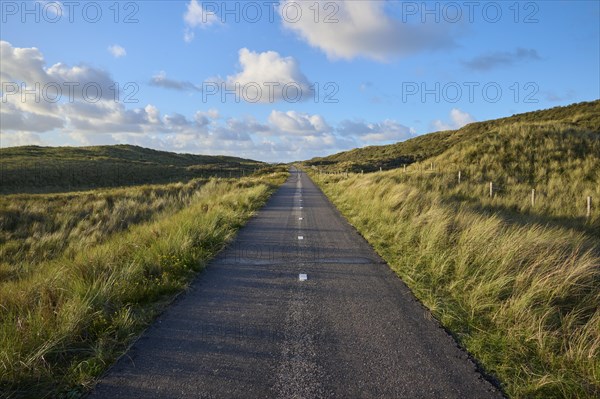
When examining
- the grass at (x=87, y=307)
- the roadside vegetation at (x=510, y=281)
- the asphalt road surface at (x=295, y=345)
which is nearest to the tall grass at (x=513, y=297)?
the roadside vegetation at (x=510, y=281)

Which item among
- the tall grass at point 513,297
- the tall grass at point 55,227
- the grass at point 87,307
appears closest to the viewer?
the grass at point 87,307

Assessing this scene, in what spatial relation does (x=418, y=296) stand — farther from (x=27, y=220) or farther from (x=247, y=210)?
(x=27, y=220)

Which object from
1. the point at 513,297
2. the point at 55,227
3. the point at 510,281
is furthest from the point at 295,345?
the point at 55,227

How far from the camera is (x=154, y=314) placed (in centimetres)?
443

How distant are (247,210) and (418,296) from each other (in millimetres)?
10452

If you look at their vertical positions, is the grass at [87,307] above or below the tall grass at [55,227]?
above

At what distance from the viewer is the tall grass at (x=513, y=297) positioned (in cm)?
325

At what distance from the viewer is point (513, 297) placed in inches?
182

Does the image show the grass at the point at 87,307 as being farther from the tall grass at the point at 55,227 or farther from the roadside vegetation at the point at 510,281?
the roadside vegetation at the point at 510,281

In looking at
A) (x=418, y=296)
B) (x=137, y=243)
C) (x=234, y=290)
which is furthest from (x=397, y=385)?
(x=137, y=243)

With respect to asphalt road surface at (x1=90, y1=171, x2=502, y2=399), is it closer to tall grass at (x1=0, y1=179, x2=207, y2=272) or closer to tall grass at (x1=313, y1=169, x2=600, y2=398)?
tall grass at (x1=313, y1=169, x2=600, y2=398)

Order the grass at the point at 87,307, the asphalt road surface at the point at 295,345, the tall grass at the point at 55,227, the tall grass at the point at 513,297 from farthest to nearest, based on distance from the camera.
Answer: the tall grass at the point at 55,227 → the tall grass at the point at 513,297 → the grass at the point at 87,307 → the asphalt road surface at the point at 295,345

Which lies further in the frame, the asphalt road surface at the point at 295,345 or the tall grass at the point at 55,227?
the tall grass at the point at 55,227

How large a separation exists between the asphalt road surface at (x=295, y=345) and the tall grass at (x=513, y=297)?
0.36 m
